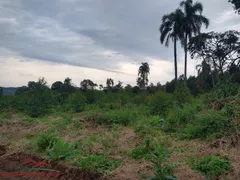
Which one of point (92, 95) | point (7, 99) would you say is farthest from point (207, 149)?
point (7, 99)

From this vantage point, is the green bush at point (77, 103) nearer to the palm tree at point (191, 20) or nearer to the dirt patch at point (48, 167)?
the dirt patch at point (48, 167)

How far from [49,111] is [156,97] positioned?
555 centimetres

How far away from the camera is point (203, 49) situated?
2289 centimetres

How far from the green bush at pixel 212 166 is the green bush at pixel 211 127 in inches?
46.2

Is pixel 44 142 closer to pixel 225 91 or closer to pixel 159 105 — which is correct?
pixel 159 105

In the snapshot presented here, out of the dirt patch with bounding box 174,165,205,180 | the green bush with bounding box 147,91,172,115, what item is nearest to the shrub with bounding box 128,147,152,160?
the dirt patch with bounding box 174,165,205,180

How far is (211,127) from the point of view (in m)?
4.90

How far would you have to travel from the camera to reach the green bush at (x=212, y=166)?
10.5ft

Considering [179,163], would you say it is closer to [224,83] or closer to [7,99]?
[224,83]

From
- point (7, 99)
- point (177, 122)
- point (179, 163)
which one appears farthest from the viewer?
point (7, 99)

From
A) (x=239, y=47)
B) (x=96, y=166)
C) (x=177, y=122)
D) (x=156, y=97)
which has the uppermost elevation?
(x=239, y=47)

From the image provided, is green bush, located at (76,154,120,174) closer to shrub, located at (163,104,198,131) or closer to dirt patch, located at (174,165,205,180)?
dirt patch, located at (174,165,205,180)

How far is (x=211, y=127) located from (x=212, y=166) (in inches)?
68.4

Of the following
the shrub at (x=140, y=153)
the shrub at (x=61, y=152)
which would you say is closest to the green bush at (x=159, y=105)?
the shrub at (x=140, y=153)
